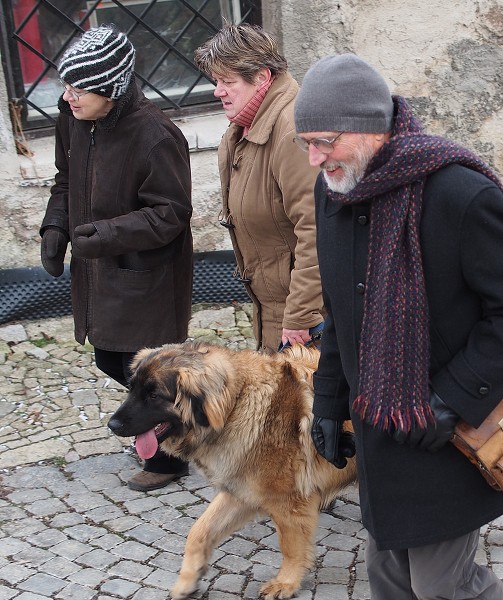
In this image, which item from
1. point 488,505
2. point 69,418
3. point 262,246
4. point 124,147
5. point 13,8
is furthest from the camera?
point 13,8

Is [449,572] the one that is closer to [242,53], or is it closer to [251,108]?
[251,108]

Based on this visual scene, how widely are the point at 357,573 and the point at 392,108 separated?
2.12 m

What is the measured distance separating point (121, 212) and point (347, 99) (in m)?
2.11

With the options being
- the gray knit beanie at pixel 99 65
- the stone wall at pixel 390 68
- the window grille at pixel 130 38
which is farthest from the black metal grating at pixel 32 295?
the gray knit beanie at pixel 99 65

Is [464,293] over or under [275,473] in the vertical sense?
over

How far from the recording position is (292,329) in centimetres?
368

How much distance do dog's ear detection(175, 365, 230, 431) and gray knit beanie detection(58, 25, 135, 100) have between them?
1419 mm

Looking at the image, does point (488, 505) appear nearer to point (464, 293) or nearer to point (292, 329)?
point (464, 293)

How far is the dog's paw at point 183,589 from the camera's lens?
→ 3580mm

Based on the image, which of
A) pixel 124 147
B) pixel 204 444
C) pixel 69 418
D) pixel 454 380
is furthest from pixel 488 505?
pixel 69 418

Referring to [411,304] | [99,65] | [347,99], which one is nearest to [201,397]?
[411,304]

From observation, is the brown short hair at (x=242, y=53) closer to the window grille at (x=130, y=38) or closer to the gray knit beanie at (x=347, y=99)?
the gray knit beanie at (x=347, y=99)

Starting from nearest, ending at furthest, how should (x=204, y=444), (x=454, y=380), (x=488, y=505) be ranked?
(x=454, y=380) → (x=488, y=505) → (x=204, y=444)

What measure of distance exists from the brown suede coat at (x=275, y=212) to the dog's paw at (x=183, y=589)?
1.09 metres
